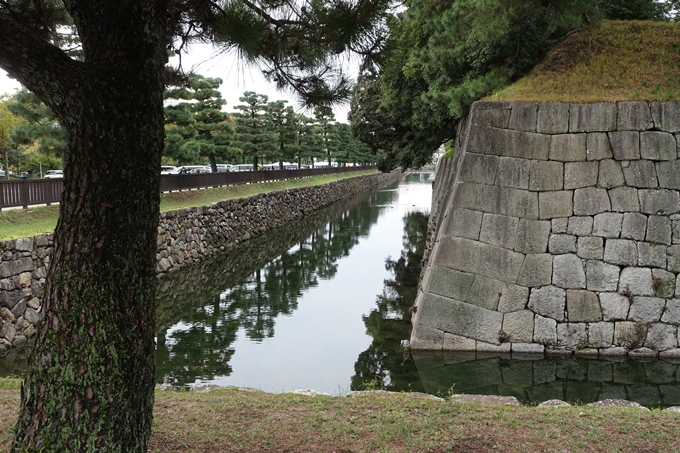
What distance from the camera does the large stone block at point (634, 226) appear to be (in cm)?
792

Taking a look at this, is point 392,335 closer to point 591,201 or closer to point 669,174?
point 591,201

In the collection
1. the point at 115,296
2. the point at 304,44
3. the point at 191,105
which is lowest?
the point at 115,296

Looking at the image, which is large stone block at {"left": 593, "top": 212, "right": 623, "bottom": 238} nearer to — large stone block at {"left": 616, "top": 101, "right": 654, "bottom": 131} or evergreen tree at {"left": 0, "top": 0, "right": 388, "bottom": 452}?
large stone block at {"left": 616, "top": 101, "right": 654, "bottom": 131}

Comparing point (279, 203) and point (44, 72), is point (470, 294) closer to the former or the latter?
point (44, 72)

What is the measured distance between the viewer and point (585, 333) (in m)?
7.96

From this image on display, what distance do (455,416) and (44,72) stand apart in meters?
3.70

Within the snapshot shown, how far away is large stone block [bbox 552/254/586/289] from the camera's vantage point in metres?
7.98

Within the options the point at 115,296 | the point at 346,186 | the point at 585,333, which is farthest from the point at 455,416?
the point at 346,186

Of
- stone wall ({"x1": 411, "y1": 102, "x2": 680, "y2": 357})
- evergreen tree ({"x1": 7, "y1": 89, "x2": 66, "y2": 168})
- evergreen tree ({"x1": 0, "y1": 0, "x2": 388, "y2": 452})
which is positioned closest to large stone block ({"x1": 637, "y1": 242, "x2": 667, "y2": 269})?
stone wall ({"x1": 411, "y1": 102, "x2": 680, "y2": 357})

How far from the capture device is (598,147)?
7988mm

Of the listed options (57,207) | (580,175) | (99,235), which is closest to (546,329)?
(580,175)

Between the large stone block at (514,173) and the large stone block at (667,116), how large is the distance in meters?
1.91

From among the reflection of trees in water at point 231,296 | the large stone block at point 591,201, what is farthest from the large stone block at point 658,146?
the reflection of trees in water at point 231,296

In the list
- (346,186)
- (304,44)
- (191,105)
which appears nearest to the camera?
(304,44)
